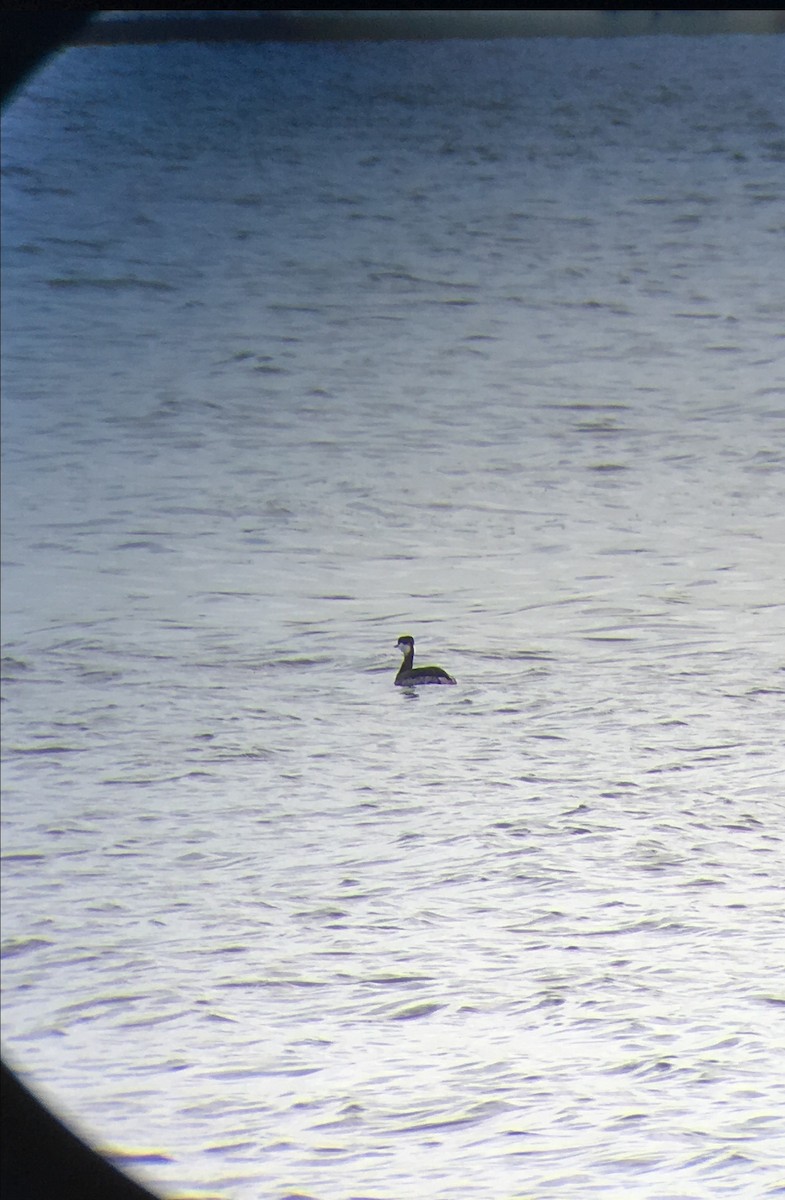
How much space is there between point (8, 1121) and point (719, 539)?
0.86 m

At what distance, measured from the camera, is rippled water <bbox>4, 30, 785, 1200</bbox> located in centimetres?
101

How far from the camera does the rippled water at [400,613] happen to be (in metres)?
1.01

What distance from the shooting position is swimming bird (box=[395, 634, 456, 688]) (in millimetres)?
1075

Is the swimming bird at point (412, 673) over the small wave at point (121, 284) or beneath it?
beneath

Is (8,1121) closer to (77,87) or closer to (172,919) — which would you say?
(172,919)

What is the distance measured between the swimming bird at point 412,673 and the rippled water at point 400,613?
0.01 metres

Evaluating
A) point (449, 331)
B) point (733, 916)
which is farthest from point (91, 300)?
point (733, 916)

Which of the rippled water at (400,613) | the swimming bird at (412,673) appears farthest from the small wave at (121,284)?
the swimming bird at (412,673)

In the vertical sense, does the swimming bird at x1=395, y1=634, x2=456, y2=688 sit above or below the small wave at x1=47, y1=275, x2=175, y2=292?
below

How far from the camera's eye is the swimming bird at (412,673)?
1075 millimetres

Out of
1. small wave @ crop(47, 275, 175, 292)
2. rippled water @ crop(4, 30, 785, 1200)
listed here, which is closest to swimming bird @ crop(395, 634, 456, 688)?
rippled water @ crop(4, 30, 785, 1200)

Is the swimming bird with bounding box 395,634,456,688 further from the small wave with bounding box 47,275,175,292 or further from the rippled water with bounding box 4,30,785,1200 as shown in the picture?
the small wave with bounding box 47,275,175,292

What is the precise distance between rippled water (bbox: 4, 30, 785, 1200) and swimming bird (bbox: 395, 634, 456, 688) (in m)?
0.01

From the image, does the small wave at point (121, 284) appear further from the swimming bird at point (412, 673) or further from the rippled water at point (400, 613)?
the swimming bird at point (412, 673)
